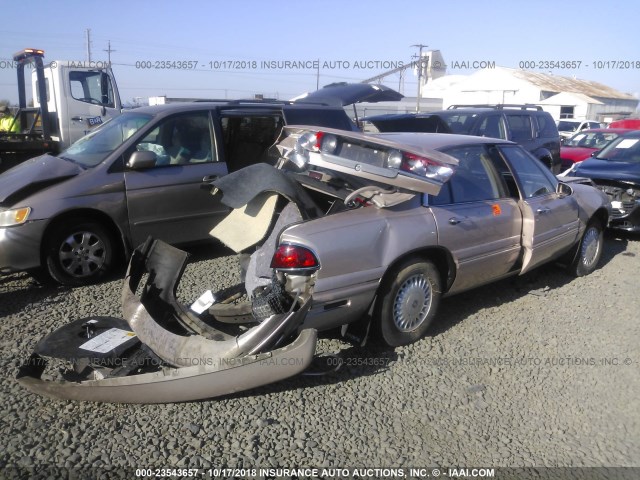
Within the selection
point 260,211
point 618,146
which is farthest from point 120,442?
point 618,146

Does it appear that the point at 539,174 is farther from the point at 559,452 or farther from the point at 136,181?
the point at 136,181

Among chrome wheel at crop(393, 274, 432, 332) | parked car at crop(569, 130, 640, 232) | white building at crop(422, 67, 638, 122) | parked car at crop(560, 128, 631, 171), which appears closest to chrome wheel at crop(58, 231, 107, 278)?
chrome wheel at crop(393, 274, 432, 332)

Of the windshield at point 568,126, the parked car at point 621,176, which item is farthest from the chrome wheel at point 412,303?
the windshield at point 568,126

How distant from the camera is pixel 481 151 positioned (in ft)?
16.3

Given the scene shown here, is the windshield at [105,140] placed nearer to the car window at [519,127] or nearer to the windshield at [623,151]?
the windshield at [623,151]

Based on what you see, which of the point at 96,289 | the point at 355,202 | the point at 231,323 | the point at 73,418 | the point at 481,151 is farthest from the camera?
the point at 96,289

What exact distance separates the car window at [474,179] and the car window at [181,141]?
9.33 ft

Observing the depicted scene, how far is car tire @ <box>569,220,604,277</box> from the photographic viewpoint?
6023 mm

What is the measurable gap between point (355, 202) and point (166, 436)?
199 cm

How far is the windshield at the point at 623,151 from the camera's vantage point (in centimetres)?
→ 862

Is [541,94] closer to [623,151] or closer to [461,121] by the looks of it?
[461,121]

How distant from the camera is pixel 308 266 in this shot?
3547mm

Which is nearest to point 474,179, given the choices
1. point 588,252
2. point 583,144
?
point 588,252

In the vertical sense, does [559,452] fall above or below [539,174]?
below
